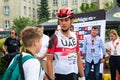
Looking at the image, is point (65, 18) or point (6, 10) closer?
point (65, 18)

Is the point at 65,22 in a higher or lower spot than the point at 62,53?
higher

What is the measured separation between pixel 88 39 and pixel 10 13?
238 ft

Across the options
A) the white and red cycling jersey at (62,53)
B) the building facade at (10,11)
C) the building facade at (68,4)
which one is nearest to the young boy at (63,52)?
the white and red cycling jersey at (62,53)

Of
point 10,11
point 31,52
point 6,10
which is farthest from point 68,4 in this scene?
point 31,52

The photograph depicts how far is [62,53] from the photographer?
620cm

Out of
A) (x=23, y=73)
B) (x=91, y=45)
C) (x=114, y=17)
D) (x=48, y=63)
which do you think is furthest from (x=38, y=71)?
(x=114, y=17)

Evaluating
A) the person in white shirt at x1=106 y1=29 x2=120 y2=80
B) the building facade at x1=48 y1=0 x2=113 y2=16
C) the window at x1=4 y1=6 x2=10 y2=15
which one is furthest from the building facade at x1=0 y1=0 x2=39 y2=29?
the person in white shirt at x1=106 y1=29 x2=120 y2=80

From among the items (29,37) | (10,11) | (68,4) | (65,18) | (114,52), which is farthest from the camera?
(68,4)

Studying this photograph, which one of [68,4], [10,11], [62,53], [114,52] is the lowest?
[10,11]

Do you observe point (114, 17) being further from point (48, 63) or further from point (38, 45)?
point (38, 45)

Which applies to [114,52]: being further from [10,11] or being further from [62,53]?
[10,11]

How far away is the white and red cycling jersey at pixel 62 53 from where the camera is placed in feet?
20.2

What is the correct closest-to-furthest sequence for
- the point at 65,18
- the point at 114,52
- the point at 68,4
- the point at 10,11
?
the point at 65,18
the point at 114,52
the point at 10,11
the point at 68,4

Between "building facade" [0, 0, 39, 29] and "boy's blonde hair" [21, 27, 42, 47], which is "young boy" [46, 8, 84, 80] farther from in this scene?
"building facade" [0, 0, 39, 29]
